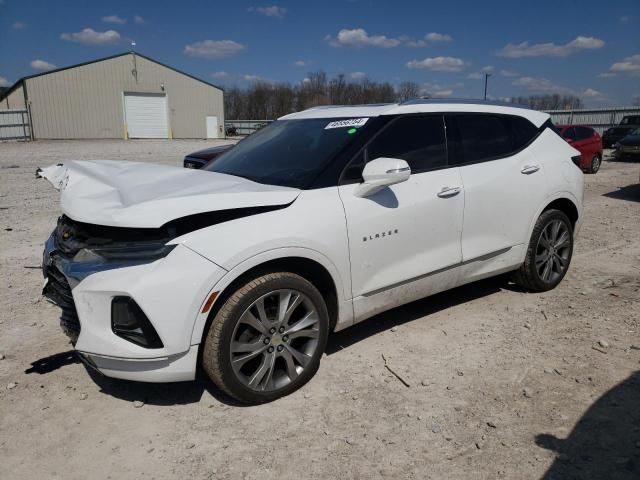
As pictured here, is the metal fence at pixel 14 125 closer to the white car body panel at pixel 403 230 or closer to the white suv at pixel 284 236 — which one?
the white suv at pixel 284 236

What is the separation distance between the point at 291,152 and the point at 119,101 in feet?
128

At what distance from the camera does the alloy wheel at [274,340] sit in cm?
296

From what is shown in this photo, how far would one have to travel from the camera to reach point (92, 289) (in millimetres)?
2678

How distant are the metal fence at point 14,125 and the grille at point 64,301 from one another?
1447 inches

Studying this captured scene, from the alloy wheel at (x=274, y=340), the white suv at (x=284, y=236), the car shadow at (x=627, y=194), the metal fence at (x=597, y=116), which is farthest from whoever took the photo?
the metal fence at (x=597, y=116)

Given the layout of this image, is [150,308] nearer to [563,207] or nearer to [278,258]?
[278,258]

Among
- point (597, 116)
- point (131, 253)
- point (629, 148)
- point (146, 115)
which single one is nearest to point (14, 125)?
point (146, 115)

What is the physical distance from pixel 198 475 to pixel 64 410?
1097 millimetres

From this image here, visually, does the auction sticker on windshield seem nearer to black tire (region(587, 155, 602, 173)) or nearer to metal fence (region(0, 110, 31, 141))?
black tire (region(587, 155, 602, 173))

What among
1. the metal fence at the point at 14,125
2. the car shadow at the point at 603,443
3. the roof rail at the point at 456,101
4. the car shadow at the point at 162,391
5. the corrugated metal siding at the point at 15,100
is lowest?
the car shadow at the point at 603,443

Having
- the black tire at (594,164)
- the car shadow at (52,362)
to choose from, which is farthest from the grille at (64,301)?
the black tire at (594,164)

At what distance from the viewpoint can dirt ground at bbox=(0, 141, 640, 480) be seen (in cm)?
260

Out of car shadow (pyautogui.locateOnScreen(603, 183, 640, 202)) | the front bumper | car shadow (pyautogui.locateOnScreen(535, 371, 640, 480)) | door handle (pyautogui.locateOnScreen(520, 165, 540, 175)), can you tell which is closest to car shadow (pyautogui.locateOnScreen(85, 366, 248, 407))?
the front bumper

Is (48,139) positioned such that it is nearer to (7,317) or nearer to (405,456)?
(7,317)
